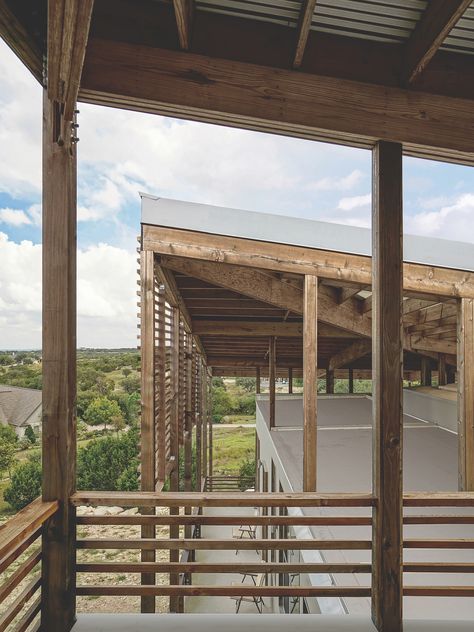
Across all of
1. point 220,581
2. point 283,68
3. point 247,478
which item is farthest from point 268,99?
point 247,478

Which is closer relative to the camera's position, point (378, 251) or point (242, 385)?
point (378, 251)

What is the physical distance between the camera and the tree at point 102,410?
33.3 feet

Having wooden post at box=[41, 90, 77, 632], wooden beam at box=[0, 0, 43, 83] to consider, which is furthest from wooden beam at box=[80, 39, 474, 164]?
wooden post at box=[41, 90, 77, 632]

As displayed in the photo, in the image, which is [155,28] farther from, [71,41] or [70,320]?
[70,320]

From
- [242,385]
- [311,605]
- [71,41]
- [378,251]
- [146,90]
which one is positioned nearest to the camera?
[71,41]

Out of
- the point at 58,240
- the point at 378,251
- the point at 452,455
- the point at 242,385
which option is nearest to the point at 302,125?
the point at 378,251

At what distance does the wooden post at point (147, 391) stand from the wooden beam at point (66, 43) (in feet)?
6.95

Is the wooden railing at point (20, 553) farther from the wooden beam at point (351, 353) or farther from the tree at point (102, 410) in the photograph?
the tree at point (102, 410)

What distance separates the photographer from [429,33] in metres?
1.73

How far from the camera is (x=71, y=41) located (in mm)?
1247

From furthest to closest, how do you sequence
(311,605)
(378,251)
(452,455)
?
(452,455) → (311,605) → (378,251)

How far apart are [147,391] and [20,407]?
173 cm

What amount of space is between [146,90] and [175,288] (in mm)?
3832

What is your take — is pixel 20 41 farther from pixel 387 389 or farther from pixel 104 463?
pixel 104 463
